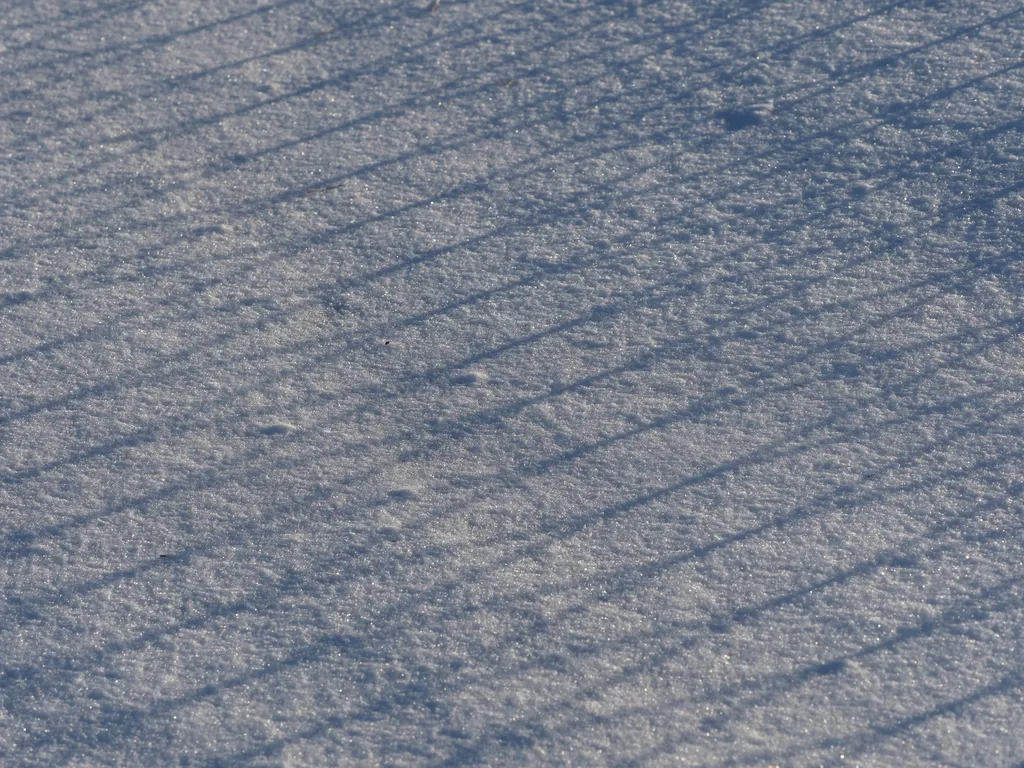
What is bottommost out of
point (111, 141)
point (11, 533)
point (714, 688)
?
point (714, 688)

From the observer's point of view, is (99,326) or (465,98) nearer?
(99,326)

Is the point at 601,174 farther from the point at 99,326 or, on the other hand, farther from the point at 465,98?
the point at 99,326

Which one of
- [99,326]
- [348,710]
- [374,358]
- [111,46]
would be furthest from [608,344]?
[111,46]

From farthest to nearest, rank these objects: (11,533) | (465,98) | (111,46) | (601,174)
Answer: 1. (111,46)
2. (465,98)
3. (601,174)
4. (11,533)

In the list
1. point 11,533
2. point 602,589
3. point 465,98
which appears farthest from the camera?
point 465,98

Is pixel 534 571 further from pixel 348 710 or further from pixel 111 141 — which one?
pixel 111 141

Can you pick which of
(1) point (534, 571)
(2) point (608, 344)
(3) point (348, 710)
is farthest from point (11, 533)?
(2) point (608, 344)

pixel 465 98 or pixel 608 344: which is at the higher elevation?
pixel 465 98
